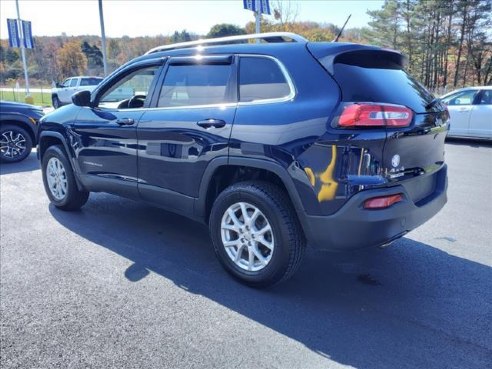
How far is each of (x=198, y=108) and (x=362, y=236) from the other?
5.51ft

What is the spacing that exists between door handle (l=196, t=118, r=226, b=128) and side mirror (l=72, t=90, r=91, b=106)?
180 cm

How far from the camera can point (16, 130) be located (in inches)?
333

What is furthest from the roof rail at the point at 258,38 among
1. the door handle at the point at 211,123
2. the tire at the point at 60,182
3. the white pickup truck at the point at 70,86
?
the white pickup truck at the point at 70,86

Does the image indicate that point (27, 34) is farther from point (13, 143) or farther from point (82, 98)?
point (82, 98)

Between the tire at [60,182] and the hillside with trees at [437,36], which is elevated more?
the hillside with trees at [437,36]

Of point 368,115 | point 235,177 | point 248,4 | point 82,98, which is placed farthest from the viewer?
point 248,4

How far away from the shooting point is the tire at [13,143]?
837cm

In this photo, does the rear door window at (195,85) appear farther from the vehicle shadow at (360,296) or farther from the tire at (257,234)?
the vehicle shadow at (360,296)

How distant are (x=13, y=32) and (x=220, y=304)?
29.7 m

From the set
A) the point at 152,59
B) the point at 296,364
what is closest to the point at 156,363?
the point at 296,364

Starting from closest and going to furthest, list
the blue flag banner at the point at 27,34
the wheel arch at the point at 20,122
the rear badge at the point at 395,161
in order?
the rear badge at the point at 395,161 → the wheel arch at the point at 20,122 → the blue flag banner at the point at 27,34

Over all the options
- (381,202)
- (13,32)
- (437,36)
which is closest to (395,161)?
(381,202)

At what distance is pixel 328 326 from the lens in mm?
2842

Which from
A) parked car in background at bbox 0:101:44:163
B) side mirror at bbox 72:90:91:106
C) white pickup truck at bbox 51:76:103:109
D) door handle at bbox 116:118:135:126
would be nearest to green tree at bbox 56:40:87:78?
white pickup truck at bbox 51:76:103:109
